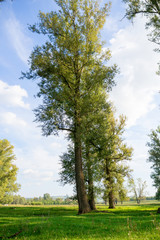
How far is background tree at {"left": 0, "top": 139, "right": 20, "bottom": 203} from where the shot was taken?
1951 inches

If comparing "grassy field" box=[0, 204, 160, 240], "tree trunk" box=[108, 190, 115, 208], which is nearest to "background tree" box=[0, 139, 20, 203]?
"tree trunk" box=[108, 190, 115, 208]

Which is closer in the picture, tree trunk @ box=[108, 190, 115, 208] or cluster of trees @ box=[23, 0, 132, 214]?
cluster of trees @ box=[23, 0, 132, 214]

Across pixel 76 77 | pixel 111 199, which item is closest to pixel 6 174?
pixel 111 199

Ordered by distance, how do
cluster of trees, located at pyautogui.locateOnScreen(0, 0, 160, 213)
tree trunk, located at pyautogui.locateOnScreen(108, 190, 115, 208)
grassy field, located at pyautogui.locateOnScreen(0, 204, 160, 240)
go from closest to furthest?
1. grassy field, located at pyautogui.locateOnScreen(0, 204, 160, 240)
2. cluster of trees, located at pyautogui.locateOnScreen(0, 0, 160, 213)
3. tree trunk, located at pyautogui.locateOnScreen(108, 190, 115, 208)

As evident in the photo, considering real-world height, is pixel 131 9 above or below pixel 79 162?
above

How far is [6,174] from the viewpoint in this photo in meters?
50.9

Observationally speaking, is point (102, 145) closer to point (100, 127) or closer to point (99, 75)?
point (100, 127)

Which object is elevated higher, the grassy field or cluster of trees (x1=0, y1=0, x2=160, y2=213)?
cluster of trees (x1=0, y1=0, x2=160, y2=213)

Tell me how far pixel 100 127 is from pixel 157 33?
34.4 ft

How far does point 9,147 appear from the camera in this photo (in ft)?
179

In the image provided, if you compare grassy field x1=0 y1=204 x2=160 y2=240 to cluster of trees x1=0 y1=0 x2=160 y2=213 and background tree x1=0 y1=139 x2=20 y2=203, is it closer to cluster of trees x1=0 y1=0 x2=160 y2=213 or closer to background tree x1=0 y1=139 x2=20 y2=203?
cluster of trees x1=0 y1=0 x2=160 y2=213

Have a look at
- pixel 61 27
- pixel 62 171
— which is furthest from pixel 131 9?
pixel 62 171

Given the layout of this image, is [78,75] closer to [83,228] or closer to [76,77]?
[76,77]

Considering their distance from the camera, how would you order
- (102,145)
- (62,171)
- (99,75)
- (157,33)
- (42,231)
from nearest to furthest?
(42,231) → (157,33) → (99,75) → (102,145) → (62,171)
